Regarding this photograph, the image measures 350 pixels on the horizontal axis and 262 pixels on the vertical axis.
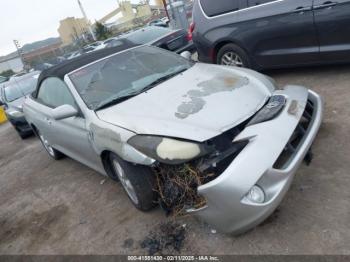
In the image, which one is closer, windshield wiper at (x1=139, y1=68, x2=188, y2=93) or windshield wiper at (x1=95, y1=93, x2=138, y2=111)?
windshield wiper at (x1=95, y1=93, x2=138, y2=111)

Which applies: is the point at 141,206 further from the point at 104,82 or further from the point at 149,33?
the point at 149,33

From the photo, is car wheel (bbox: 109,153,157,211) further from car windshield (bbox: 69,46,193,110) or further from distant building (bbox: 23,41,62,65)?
distant building (bbox: 23,41,62,65)

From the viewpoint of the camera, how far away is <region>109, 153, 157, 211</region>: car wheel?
131 inches

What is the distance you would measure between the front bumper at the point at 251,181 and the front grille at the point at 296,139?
0.15ft

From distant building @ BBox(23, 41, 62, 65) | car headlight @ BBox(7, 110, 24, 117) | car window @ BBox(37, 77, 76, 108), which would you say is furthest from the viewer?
distant building @ BBox(23, 41, 62, 65)

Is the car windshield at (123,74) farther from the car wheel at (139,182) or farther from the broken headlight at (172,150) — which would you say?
the broken headlight at (172,150)

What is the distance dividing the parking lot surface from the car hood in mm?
851

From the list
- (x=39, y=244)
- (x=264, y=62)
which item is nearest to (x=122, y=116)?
(x=39, y=244)

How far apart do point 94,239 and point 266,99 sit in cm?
212

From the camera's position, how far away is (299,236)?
110 inches

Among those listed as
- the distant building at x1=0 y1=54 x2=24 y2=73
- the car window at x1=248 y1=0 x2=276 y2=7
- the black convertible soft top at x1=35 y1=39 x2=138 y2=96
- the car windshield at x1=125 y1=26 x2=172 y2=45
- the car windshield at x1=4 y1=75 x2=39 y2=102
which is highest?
the black convertible soft top at x1=35 y1=39 x2=138 y2=96

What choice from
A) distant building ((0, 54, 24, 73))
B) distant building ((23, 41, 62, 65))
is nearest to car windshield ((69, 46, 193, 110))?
distant building ((23, 41, 62, 65))

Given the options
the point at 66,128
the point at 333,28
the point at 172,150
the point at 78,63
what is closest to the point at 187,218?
the point at 172,150

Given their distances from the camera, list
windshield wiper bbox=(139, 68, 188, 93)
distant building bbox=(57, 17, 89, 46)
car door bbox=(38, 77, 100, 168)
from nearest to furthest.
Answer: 1. windshield wiper bbox=(139, 68, 188, 93)
2. car door bbox=(38, 77, 100, 168)
3. distant building bbox=(57, 17, 89, 46)
